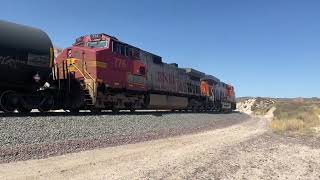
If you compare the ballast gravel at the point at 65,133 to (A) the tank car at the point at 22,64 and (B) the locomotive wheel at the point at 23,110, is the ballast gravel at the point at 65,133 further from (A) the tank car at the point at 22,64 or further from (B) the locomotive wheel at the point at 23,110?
(B) the locomotive wheel at the point at 23,110

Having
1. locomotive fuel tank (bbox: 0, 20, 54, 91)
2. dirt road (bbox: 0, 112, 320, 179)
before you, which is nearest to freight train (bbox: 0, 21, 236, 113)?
locomotive fuel tank (bbox: 0, 20, 54, 91)

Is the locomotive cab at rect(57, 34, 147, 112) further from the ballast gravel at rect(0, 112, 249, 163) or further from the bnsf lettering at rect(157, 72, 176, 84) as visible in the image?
the bnsf lettering at rect(157, 72, 176, 84)

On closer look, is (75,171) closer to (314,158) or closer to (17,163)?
(17,163)

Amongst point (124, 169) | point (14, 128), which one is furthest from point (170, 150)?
point (14, 128)

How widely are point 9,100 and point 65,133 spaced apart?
3.73 meters

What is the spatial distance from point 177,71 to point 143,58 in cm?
759

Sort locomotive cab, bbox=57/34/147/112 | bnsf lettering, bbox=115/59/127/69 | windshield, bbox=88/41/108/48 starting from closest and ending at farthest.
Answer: locomotive cab, bbox=57/34/147/112, windshield, bbox=88/41/108/48, bnsf lettering, bbox=115/59/127/69

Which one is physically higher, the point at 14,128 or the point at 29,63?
the point at 29,63

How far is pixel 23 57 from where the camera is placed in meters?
17.3

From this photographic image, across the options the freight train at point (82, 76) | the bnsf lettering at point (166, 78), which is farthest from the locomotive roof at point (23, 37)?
the bnsf lettering at point (166, 78)

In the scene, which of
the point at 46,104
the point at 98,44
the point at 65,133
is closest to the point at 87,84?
the point at 98,44

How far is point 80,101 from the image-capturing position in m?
21.0

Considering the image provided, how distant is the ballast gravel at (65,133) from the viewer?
12.9m

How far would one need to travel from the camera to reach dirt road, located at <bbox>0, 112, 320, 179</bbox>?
34.0 ft
